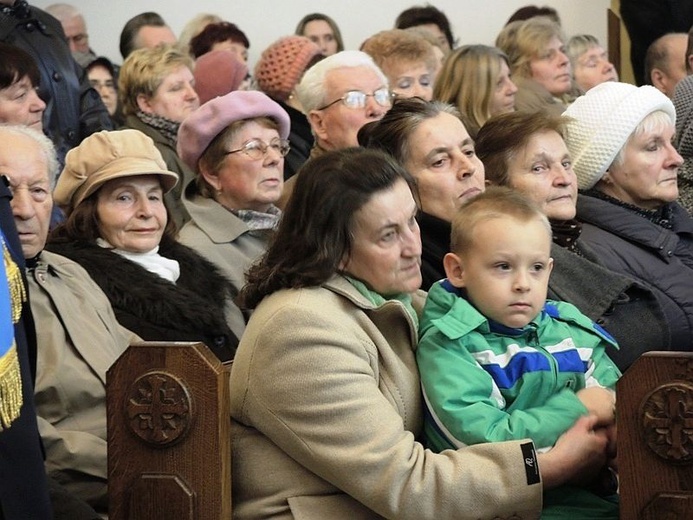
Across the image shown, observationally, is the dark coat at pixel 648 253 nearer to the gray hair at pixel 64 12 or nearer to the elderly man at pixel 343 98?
the elderly man at pixel 343 98

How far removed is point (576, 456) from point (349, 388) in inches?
19.2

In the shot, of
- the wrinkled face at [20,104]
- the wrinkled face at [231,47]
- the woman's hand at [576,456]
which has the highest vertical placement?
the wrinkled face at [20,104]

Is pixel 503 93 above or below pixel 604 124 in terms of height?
below

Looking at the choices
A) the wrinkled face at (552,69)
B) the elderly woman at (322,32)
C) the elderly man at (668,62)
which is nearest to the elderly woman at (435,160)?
the wrinkled face at (552,69)

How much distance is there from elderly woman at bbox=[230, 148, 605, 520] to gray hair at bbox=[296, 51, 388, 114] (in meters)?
2.12

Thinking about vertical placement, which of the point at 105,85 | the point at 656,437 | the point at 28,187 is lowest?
the point at 105,85

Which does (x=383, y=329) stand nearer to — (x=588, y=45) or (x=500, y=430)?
(x=500, y=430)

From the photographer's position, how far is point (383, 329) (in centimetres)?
264

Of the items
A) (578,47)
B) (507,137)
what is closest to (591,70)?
(578,47)

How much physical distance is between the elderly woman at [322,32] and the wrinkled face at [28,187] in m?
5.15

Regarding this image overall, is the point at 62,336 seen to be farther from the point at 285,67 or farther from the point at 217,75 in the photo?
the point at 217,75

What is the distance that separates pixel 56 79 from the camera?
4.98 m

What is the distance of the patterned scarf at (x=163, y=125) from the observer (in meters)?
5.39

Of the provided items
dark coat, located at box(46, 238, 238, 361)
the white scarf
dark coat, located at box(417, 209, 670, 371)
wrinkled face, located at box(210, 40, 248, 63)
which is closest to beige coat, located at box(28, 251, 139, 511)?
dark coat, located at box(46, 238, 238, 361)
